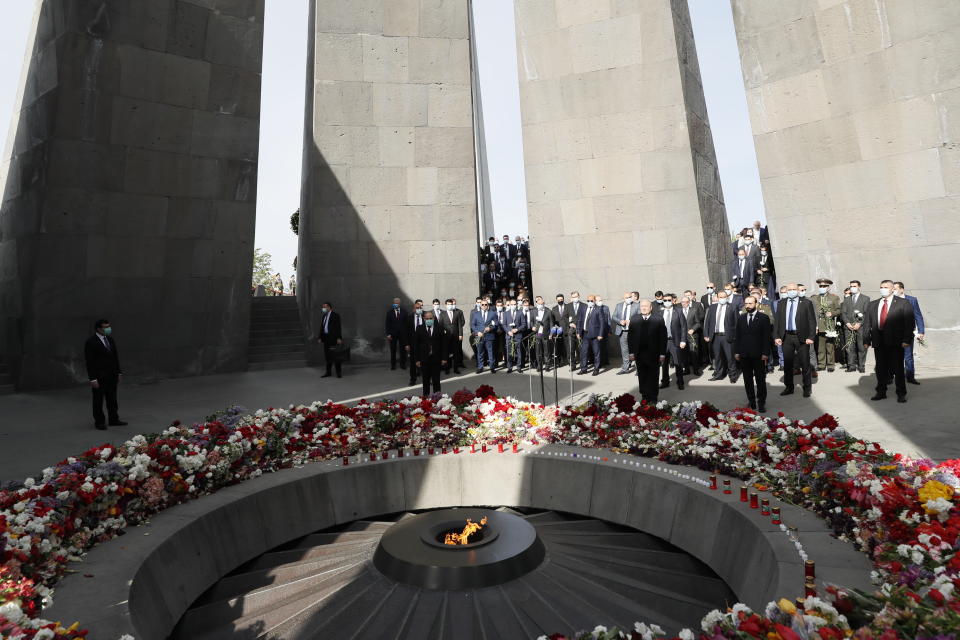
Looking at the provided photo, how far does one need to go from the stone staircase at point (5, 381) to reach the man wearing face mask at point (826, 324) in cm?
1634

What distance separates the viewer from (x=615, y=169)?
54.0ft

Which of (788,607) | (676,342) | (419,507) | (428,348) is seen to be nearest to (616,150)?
(676,342)

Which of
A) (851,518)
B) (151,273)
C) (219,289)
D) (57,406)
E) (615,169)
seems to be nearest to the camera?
(851,518)

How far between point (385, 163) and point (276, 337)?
231 inches

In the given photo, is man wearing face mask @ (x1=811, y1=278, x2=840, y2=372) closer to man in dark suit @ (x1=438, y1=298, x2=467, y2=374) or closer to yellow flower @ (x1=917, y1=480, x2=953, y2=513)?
man in dark suit @ (x1=438, y1=298, x2=467, y2=374)

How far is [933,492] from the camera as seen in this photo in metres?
4.05

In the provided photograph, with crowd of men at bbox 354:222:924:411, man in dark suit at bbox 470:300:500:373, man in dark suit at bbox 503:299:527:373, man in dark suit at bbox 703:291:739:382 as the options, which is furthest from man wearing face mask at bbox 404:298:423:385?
man in dark suit at bbox 703:291:739:382

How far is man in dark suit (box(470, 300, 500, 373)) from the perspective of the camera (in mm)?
15094

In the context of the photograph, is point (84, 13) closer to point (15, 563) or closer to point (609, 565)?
point (15, 563)

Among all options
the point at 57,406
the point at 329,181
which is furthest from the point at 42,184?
the point at 329,181

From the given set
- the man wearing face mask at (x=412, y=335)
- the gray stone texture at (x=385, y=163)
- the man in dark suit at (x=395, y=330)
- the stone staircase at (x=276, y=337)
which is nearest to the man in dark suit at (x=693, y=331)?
the man wearing face mask at (x=412, y=335)

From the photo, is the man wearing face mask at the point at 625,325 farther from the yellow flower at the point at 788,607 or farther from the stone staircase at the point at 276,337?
the yellow flower at the point at 788,607

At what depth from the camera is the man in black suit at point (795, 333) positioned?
10.2 metres

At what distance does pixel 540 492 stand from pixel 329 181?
39.4 ft
